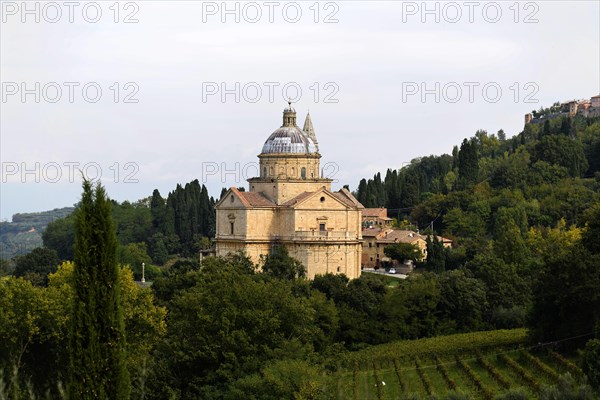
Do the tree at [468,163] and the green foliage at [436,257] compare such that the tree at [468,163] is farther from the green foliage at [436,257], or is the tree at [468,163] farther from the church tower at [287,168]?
the church tower at [287,168]

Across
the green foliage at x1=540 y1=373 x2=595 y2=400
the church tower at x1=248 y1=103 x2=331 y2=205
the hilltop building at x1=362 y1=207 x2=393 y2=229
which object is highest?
the church tower at x1=248 y1=103 x2=331 y2=205

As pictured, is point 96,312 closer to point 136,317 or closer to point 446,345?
point 136,317

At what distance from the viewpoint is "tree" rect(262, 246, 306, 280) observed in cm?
5166

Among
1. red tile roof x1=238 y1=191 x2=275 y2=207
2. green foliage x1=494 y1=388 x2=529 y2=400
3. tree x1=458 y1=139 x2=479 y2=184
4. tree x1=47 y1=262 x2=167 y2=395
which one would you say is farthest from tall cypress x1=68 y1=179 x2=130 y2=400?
tree x1=458 y1=139 x2=479 y2=184

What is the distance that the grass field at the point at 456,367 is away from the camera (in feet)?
109

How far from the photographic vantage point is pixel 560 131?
10431 cm

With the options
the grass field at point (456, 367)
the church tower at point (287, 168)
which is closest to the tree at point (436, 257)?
the church tower at point (287, 168)

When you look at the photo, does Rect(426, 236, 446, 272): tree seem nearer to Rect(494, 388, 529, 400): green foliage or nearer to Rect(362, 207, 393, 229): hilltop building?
Rect(362, 207, 393, 229): hilltop building

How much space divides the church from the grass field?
36.8ft

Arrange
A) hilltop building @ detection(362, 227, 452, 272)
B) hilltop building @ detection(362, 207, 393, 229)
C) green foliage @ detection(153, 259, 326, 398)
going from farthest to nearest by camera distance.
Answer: hilltop building @ detection(362, 207, 393, 229) → hilltop building @ detection(362, 227, 452, 272) → green foliage @ detection(153, 259, 326, 398)

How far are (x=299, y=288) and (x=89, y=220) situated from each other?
29096 millimetres

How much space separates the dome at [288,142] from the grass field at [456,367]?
1576 cm

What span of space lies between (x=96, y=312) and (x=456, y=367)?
2152 cm

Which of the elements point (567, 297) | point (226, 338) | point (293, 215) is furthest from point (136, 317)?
point (293, 215)
